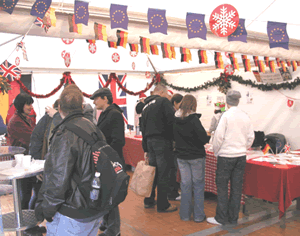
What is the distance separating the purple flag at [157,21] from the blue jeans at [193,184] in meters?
1.52

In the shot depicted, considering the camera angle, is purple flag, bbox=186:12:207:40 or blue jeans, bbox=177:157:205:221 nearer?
blue jeans, bbox=177:157:205:221

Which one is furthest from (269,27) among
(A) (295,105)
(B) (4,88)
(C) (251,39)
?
(B) (4,88)

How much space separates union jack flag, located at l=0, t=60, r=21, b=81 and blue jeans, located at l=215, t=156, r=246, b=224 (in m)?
4.15

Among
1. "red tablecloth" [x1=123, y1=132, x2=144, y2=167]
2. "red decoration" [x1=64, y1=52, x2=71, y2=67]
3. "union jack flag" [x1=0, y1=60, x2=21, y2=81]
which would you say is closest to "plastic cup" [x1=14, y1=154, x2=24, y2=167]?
"red tablecloth" [x1=123, y1=132, x2=144, y2=167]

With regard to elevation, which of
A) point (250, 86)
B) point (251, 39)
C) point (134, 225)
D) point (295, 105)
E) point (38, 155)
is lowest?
point (134, 225)

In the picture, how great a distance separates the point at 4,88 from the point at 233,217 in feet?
8.95

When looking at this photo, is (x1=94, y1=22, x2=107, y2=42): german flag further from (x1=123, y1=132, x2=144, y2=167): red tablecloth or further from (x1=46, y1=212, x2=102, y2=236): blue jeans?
(x1=123, y1=132, x2=144, y2=167): red tablecloth

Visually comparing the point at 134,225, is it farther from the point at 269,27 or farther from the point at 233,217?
the point at 269,27

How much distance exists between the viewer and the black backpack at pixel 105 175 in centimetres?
149

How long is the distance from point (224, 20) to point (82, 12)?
1655 mm

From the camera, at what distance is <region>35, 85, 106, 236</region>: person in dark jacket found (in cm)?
147

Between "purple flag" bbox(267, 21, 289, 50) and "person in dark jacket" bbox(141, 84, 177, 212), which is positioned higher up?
"purple flag" bbox(267, 21, 289, 50)

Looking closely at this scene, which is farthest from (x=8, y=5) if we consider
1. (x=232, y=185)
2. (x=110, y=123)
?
(x=232, y=185)

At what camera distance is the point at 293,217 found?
10.8 feet
